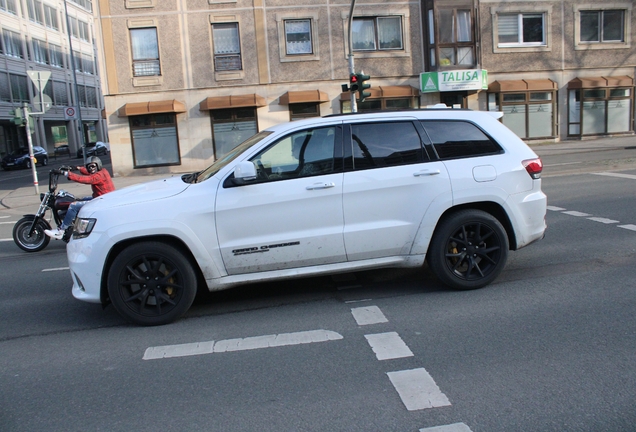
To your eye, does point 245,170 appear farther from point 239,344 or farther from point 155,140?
point 155,140

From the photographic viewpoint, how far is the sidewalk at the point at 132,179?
58.6 ft

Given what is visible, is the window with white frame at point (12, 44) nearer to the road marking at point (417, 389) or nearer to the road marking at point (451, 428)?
the road marking at point (417, 389)

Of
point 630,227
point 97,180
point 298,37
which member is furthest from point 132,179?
Result: point 630,227

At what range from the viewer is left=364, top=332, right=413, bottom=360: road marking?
4.28 metres

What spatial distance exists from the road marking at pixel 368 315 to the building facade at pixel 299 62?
2015cm

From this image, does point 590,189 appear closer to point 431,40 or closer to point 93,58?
point 431,40

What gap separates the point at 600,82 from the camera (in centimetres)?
2698

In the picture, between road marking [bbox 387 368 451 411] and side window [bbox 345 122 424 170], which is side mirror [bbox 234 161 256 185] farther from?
road marking [bbox 387 368 451 411]

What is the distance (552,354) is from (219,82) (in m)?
22.7

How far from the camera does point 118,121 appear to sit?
24781mm


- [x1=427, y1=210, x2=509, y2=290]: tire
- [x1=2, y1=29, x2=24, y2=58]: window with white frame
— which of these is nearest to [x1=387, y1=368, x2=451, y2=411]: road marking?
[x1=427, y1=210, x2=509, y2=290]: tire

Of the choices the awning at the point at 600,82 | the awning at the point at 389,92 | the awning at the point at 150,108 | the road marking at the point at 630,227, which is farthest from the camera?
the awning at the point at 600,82

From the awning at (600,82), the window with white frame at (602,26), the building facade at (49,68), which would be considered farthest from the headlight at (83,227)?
the building facade at (49,68)

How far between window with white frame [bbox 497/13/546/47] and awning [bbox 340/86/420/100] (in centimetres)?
495
